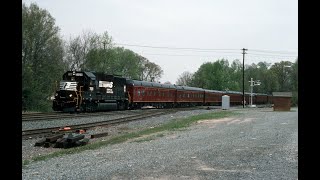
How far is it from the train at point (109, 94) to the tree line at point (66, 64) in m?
1.62

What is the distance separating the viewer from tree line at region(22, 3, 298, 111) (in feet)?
133

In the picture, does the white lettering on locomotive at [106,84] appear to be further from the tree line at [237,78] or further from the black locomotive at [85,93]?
the tree line at [237,78]

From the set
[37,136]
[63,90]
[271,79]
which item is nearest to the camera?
[37,136]

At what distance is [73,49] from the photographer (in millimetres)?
65875

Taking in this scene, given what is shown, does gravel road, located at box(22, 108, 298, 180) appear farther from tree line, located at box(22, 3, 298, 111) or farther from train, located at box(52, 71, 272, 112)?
train, located at box(52, 71, 272, 112)

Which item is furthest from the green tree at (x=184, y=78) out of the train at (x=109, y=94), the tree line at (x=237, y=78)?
the train at (x=109, y=94)

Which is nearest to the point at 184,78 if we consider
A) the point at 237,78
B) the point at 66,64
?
the point at 237,78

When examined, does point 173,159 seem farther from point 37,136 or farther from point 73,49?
point 73,49

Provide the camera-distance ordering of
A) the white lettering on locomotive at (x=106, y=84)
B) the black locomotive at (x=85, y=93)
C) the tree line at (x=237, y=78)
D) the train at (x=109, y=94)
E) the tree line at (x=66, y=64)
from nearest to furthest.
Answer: the black locomotive at (x=85, y=93)
the train at (x=109, y=94)
the white lettering on locomotive at (x=106, y=84)
the tree line at (x=66, y=64)
the tree line at (x=237, y=78)

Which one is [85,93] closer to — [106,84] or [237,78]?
[106,84]

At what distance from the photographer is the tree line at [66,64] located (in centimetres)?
4058

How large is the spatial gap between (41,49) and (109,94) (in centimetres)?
1756
